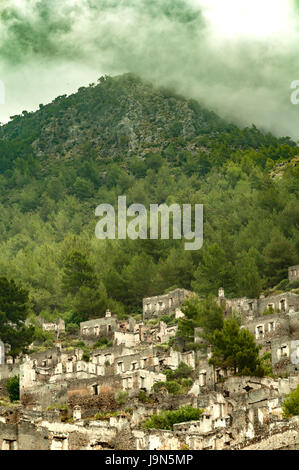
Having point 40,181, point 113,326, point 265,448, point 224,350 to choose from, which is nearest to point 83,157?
point 40,181

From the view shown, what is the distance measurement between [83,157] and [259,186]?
53.0 m

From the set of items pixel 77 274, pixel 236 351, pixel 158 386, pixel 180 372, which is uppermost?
pixel 77 274

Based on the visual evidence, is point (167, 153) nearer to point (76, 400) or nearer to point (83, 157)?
point (83, 157)

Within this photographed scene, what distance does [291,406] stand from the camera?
47781mm

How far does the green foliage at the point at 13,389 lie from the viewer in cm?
6097

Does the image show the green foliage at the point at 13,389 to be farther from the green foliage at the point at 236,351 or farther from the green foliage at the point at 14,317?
the green foliage at the point at 236,351

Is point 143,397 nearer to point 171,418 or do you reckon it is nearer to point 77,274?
point 171,418

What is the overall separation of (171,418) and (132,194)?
72825 mm

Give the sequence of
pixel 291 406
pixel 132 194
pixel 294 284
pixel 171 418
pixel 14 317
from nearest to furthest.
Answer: pixel 291 406
pixel 171 418
pixel 14 317
pixel 294 284
pixel 132 194

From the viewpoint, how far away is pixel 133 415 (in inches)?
2077

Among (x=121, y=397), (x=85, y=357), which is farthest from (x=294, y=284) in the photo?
(x=121, y=397)

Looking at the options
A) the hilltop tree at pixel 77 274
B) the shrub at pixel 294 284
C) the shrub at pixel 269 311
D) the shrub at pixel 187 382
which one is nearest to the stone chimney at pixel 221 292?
the shrub at pixel 269 311

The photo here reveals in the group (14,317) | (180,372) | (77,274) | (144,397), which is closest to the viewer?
(144,397)

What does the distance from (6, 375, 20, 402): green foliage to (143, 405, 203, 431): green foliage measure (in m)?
11.9
